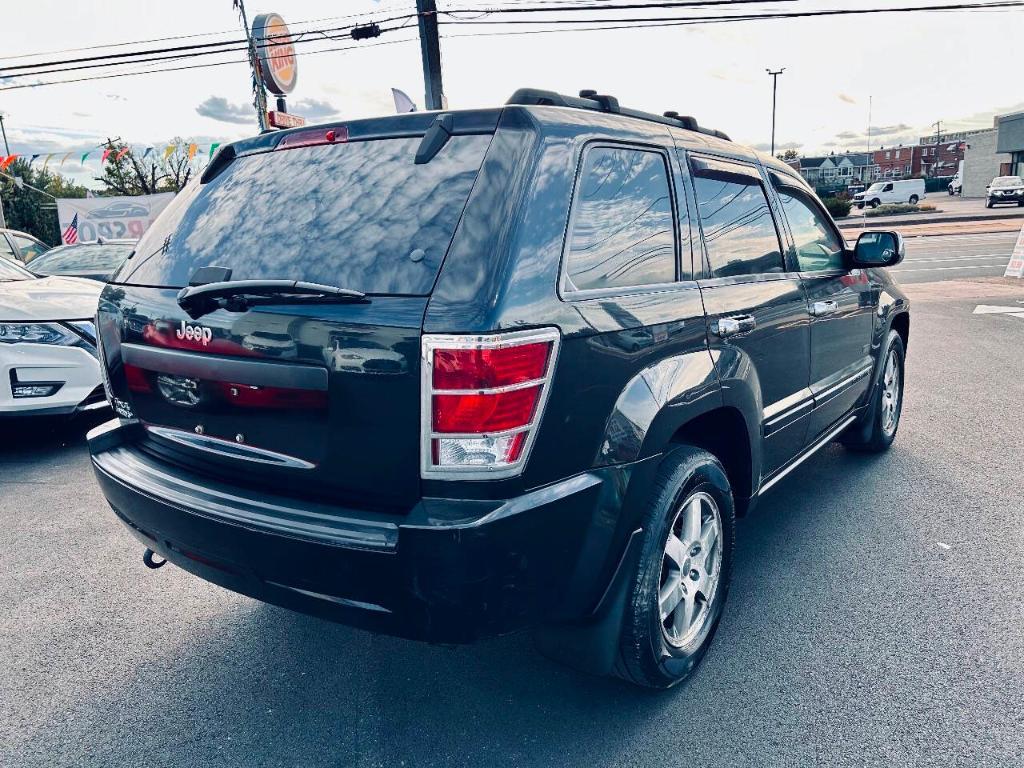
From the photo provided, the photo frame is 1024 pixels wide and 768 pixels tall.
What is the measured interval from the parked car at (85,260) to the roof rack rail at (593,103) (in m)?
7.13

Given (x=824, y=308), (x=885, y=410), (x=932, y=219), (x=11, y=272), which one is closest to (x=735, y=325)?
(x=824, y=308)

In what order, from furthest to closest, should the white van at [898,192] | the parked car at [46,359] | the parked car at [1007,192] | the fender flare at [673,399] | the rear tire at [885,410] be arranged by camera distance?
the white van at [898,192], the parked car at [1007,192], the parked car at [46,359], the rear tire at [885,410], the fender flare at [673,399]

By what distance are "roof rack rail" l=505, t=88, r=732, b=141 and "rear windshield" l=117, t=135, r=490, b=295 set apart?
0.72ft

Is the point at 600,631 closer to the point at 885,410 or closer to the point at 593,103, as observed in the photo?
the point at 593,103

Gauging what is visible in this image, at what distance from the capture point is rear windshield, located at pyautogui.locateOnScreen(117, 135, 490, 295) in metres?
2.15

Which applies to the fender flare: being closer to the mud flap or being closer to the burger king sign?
the mud flap

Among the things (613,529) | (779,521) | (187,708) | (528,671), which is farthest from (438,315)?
(779,521)

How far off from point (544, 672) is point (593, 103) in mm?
2025

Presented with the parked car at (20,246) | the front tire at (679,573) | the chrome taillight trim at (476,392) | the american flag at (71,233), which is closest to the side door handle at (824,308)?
the front tire at (679,573)

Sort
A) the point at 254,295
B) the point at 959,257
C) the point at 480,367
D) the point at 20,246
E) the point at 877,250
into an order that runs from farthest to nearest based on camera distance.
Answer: the point at 959,257
the point at 20,246
the point at 877,250
the point at 254,295
the point at 480,367

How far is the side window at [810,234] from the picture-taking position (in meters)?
3.76

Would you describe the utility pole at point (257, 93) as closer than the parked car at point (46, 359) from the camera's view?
No

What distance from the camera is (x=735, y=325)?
2879 millimetres

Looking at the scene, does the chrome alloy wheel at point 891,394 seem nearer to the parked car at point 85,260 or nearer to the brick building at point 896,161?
the parked car at point 85,260
